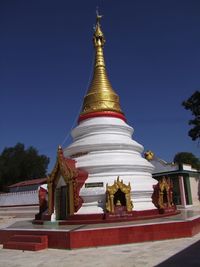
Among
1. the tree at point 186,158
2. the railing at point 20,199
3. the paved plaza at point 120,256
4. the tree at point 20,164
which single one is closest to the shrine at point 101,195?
the paved plaza at point 120,256

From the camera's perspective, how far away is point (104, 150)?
1739 cm

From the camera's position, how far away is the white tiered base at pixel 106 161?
15.7 meters

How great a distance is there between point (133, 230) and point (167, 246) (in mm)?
1463

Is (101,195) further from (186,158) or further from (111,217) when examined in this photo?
(186,158)

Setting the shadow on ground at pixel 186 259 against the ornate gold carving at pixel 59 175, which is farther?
the ornate gold carving at pixel 59 175

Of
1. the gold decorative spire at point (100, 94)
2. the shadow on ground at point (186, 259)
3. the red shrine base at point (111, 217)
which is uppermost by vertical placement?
the gold decorative spire at point (100, 94)

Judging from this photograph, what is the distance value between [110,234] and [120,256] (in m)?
1.86

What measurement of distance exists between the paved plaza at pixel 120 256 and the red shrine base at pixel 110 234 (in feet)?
0.90

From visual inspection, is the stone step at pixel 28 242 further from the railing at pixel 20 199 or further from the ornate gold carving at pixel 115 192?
the railing at pixel 20 199

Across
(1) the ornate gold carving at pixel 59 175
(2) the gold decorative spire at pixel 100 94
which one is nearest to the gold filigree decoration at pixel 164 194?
(1) the ornate gold carving at pixel 59 175

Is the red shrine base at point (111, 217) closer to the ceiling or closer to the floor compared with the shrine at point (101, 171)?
closer to the floor

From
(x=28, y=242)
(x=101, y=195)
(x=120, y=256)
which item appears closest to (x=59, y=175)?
(x=101, y=195)

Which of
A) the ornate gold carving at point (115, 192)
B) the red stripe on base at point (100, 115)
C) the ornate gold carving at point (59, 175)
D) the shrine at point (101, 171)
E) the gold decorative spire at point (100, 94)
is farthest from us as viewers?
the gold decorative spire at point (100, 94)

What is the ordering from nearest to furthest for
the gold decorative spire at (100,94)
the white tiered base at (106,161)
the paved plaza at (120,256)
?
1. the paved plaza at (120,256)
2. the white tiered base at (106,161)
3. the gold decorative spire at (100,94)
